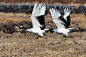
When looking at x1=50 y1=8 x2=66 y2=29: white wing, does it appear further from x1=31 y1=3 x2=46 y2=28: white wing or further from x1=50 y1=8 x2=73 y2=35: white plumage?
x1=31 y1=3 x2=46 y2=28: white wing

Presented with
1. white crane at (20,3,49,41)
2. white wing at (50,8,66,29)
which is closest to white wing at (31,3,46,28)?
white crane at (20,3,49,41)

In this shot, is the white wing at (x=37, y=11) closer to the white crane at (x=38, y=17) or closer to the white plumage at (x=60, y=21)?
the white crane at (x=38, y=17)

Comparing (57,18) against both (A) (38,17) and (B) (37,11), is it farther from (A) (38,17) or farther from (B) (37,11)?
(B) (37,11)

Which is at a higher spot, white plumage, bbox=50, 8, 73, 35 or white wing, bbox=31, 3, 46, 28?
white wing, bbox=31, 3, 46, 28

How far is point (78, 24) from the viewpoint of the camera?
50.9 feet

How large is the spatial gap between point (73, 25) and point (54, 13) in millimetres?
7010

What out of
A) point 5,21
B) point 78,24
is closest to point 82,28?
point 78,24

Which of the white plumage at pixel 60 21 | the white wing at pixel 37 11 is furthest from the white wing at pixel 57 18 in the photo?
the white wing at pixel 37 11

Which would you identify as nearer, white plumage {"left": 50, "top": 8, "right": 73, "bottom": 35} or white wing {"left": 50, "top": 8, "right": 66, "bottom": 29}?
white wing {"left": 50, "top": 8, "right": 66, "bottom": 29}

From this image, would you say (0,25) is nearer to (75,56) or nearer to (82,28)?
(82,28)

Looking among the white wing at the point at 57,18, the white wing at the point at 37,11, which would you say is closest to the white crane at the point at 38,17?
the white wing at the point at 37,11

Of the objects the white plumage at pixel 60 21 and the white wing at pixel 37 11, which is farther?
the white plumage at pixel 60 21

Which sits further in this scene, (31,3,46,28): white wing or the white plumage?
the white plumage

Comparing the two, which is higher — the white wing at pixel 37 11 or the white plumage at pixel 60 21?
the white wing at pixel 37 11
